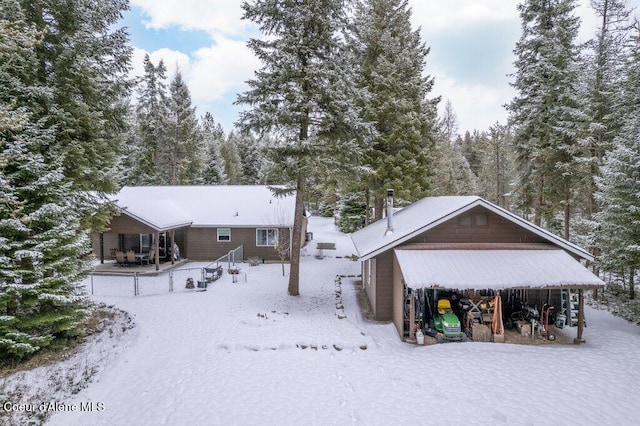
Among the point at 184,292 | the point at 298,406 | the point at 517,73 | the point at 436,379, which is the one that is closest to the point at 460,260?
the point at 436,379

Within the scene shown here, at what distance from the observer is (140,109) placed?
33.6 m

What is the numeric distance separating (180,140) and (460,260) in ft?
103

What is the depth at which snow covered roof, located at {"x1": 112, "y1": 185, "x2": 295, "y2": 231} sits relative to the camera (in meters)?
21.9

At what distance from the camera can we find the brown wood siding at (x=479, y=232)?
11.8m

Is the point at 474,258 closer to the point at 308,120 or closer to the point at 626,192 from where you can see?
the point at 626,192

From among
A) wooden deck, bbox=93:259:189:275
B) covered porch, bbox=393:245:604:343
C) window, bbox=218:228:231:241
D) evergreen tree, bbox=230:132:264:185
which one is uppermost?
A: evergreen tree, bbox=230:132:264:185

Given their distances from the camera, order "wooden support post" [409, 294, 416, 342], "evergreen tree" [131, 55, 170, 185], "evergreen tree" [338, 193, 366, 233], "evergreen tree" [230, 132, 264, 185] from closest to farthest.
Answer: "wooden support post" [409, 294, 416, 342] → "evergreen tree" [131, 55, 170, 185] → "evergreen tree" [338, 193, 366, 233] → "evergreen tree" [230, 132, 264, 185]

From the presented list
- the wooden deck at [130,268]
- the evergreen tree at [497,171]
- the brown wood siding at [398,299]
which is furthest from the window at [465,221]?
the evergreen tree at [497,171]

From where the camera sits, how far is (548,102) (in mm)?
18688

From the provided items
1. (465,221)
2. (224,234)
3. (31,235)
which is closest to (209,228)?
(224,234)

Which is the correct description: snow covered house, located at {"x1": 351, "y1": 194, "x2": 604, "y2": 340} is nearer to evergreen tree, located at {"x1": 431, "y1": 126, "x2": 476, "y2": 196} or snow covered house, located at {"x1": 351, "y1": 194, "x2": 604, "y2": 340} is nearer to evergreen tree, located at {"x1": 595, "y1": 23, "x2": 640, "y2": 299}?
evergreen tree, located at {"x1": 595, "y1": 23, "x2": 640, "y2": 299}

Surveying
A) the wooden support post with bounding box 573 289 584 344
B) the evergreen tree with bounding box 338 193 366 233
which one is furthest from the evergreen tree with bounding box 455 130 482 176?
the wooden support post with bounding box 573 289 584 344

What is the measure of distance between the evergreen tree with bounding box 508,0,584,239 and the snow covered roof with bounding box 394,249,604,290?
978 cm

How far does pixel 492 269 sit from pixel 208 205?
19863mm
